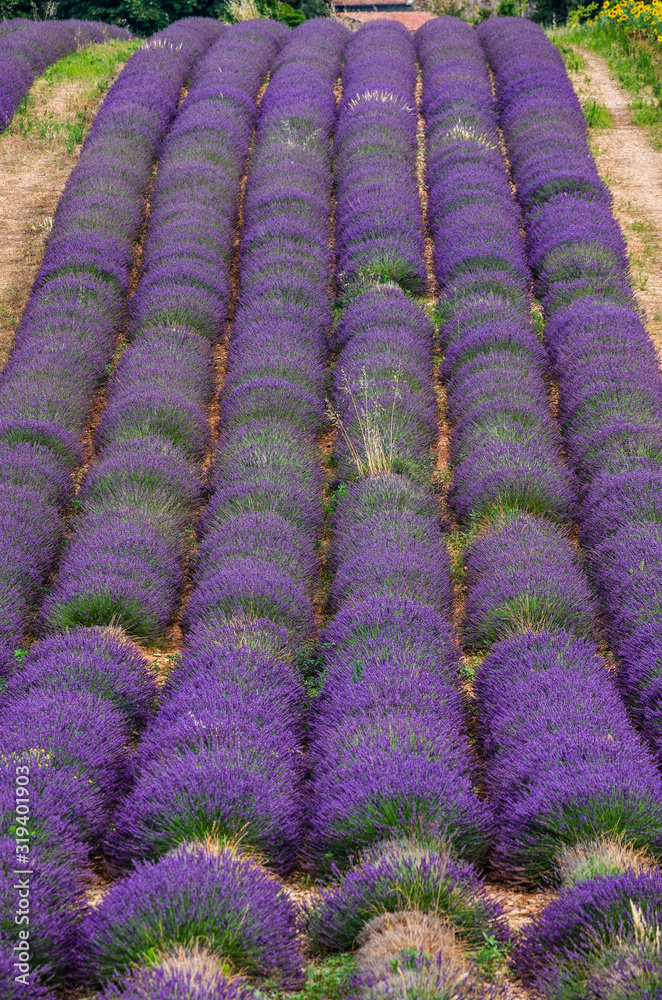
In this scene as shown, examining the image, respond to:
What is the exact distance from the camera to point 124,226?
1002cm

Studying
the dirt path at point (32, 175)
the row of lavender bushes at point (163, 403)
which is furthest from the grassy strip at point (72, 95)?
the row of lavender bushes at point (163, 403)

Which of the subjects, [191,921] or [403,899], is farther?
[403,899]

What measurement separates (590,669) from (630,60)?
499 inches

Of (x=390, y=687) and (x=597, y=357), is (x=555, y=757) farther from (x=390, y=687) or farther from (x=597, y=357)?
(x=597, y=357)

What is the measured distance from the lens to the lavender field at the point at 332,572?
3.33 m

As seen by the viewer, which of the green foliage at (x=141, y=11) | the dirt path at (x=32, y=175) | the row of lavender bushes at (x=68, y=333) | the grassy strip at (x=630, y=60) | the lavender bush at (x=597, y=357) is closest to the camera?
the lavender bush at (x=597, y=357)

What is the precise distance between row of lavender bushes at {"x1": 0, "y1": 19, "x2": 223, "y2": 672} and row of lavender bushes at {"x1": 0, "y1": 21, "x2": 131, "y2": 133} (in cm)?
131

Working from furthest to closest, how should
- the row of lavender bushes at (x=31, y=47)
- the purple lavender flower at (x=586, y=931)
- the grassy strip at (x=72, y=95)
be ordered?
the row of lavender bushes at (x=31, y=47)
the grassy strip at (x=72, y=95)
the purple lavender flower at (x=586, y=931)

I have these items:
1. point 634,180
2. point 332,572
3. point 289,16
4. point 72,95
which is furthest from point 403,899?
point 289,16

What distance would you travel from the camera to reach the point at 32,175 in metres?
12.0

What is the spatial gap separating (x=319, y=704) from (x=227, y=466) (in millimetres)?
2418

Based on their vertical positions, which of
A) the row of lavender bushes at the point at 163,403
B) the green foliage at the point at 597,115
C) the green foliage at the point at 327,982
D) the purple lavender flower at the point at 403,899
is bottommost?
the row of lavender bushes at the point at 163,403

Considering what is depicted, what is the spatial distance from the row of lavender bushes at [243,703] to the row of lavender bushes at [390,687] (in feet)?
0.59

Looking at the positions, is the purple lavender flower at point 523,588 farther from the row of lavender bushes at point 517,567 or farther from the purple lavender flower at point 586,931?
the purple lavender flower at point 586,931
